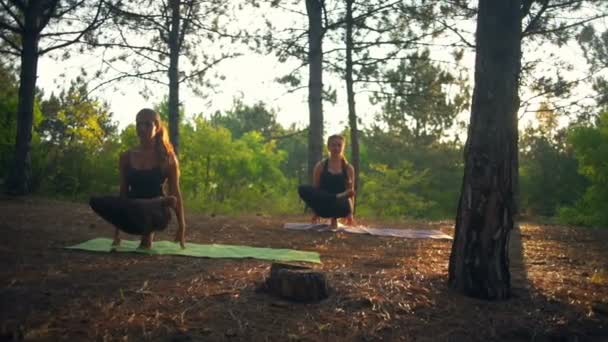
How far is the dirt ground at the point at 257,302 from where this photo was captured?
293 cm

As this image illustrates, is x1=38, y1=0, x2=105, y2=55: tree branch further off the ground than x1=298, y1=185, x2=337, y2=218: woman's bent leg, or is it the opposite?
x1=38, y1=0, x2=105, y2=55: tree branch

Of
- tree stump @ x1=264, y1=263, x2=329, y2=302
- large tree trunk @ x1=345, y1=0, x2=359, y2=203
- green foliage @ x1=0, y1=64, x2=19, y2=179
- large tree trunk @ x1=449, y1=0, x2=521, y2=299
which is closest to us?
tree stump @ x1=264, y1=263, x2=329, y2=302

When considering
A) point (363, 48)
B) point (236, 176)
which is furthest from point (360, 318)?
point (236, 176)

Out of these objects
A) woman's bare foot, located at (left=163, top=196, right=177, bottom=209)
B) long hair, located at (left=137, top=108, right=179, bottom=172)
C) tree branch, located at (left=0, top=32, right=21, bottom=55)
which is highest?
tree branch, located at (left=0, top=32, right=21, bottom=55)

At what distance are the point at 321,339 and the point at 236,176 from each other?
71.3ft

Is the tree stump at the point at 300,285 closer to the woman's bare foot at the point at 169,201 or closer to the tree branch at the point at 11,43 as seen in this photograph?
the woman's bare foot at the point at 169,201

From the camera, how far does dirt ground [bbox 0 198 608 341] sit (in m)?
2.93

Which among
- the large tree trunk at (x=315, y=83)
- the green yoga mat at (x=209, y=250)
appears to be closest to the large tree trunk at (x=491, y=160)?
the green yoga mat at (x=209, y=250)

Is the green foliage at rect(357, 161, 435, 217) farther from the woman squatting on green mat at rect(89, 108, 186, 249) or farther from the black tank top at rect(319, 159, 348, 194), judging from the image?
the woman squatting on green mat at rect(89, 108, 186, 249)

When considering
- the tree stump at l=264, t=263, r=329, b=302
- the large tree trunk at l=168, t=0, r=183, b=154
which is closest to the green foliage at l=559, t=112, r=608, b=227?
the large tree trunk at l=168, t=0, r=183, b=154

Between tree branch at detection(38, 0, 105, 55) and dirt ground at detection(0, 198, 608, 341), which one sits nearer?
dirt ground at detection(0, 198, 608, 341)

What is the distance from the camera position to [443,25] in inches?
429

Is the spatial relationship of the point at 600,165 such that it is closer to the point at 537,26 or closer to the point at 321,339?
the point at 537,26

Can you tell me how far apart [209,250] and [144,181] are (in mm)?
1010
